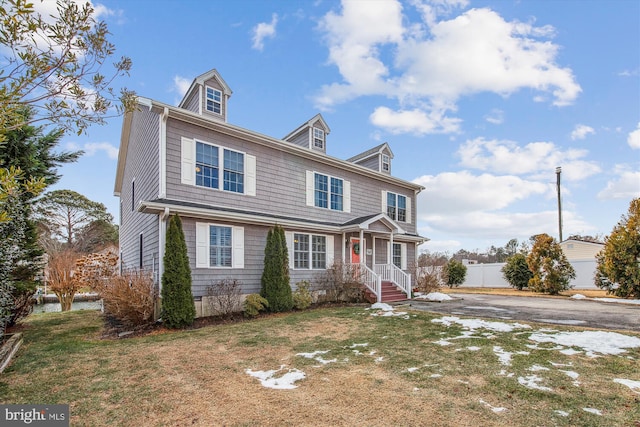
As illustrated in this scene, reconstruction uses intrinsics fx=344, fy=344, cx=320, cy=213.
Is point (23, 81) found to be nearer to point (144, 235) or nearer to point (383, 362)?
point (383, 362)

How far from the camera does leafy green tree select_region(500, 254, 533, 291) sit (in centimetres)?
2073

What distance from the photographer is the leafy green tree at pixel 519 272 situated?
20.7 m

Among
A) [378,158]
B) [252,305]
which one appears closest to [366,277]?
[252,305]

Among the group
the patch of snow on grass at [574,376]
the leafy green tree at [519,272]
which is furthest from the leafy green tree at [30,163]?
the leafy green tree at [519,272]

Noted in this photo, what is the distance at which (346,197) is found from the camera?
15.6 metres

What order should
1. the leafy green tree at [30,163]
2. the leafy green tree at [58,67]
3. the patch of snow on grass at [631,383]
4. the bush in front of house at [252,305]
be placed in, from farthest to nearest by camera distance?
the bush in front of house at [252,305] < the leafy green tree at [30,163] < the patch of snow on grass at [631,383] < the leafy green tree at [58,67]

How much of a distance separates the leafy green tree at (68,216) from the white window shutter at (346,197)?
27.0m

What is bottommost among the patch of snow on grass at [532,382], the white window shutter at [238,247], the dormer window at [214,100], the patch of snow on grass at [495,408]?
the patch of snow on grass at [532,382]

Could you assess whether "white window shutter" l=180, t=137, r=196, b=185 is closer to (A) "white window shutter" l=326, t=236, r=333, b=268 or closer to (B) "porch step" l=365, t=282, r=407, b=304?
(A) "white window shutter" l=326, t=236, r=333, b=268

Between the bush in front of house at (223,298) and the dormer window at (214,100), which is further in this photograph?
the dormer window at (214,100)

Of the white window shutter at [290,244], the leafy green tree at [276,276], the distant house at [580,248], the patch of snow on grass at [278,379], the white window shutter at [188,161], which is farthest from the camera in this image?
the distant house at [580,248]

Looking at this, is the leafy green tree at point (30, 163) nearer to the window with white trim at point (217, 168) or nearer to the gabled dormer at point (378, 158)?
the window with white trim at point (217, 168)

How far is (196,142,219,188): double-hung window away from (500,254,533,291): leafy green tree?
1870 cm

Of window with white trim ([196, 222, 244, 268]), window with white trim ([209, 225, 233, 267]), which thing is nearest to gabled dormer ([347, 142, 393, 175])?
window with white trim ([196, 222, 244, 268])
